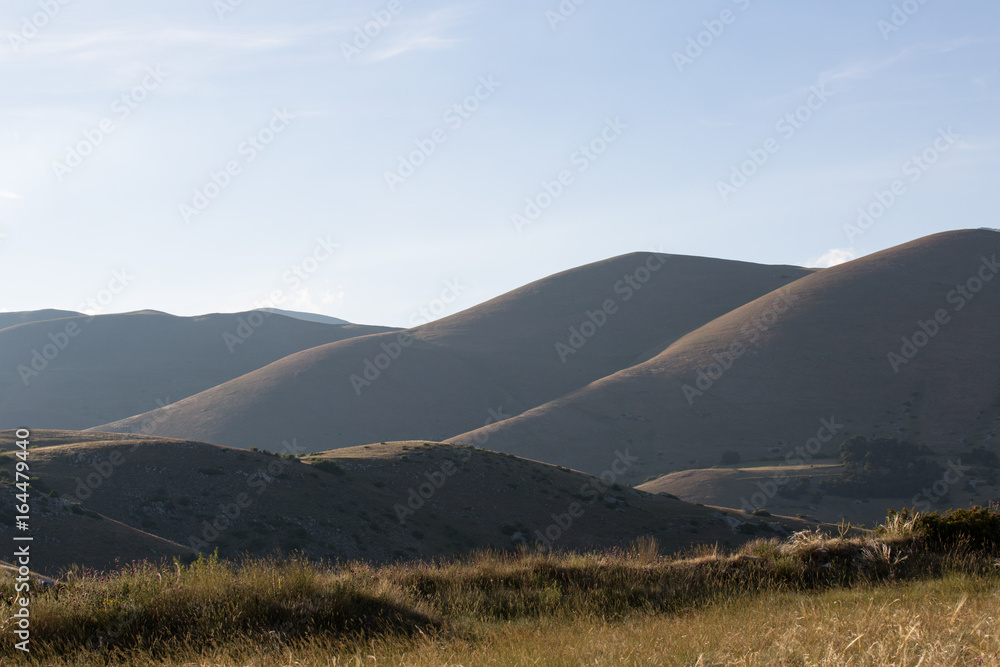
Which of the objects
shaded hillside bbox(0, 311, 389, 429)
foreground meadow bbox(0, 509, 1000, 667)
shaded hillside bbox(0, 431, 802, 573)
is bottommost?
shaded hillside bbox(0, 431, 802, 573)

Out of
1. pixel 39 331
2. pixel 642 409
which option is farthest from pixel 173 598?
pixel 39 331

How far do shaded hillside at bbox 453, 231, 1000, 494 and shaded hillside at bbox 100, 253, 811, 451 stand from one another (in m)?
15.7

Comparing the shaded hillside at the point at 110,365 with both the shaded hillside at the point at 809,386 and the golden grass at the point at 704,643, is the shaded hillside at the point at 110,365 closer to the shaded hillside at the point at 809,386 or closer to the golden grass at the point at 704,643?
the shaded hillside at the point at 809,386

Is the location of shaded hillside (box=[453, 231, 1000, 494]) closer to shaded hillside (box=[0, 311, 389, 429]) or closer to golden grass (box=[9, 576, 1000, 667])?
golden grass (box=[9, 576, 1000, 667])

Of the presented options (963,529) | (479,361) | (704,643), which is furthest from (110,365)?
(704,643)

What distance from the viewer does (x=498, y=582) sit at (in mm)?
10227

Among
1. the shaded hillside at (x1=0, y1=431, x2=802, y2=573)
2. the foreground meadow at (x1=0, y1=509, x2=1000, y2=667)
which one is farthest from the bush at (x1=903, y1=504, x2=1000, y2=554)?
the shaded hillside at (x1=0, y1=431, x2=802, y2=573)

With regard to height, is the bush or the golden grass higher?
the golden grass

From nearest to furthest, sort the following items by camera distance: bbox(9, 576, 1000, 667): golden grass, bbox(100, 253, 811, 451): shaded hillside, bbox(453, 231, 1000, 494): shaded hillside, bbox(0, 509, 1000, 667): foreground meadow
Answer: bbox(9, 576, 1000, 667): golden grass < bbox(0, 509, 1000, 667): foreground meadow < bbox(453, 231, 1000, 494): shaded hillside < bbox(100, 253, 811, 451): shaded hillside

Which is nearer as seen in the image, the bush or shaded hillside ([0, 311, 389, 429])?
the bush

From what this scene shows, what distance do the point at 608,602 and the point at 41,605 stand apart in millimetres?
6776

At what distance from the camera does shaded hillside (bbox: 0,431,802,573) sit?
3306 centimetres

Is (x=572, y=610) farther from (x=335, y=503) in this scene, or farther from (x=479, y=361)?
(x=479, y=361)

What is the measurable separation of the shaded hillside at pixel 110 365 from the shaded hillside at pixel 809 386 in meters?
99.3
